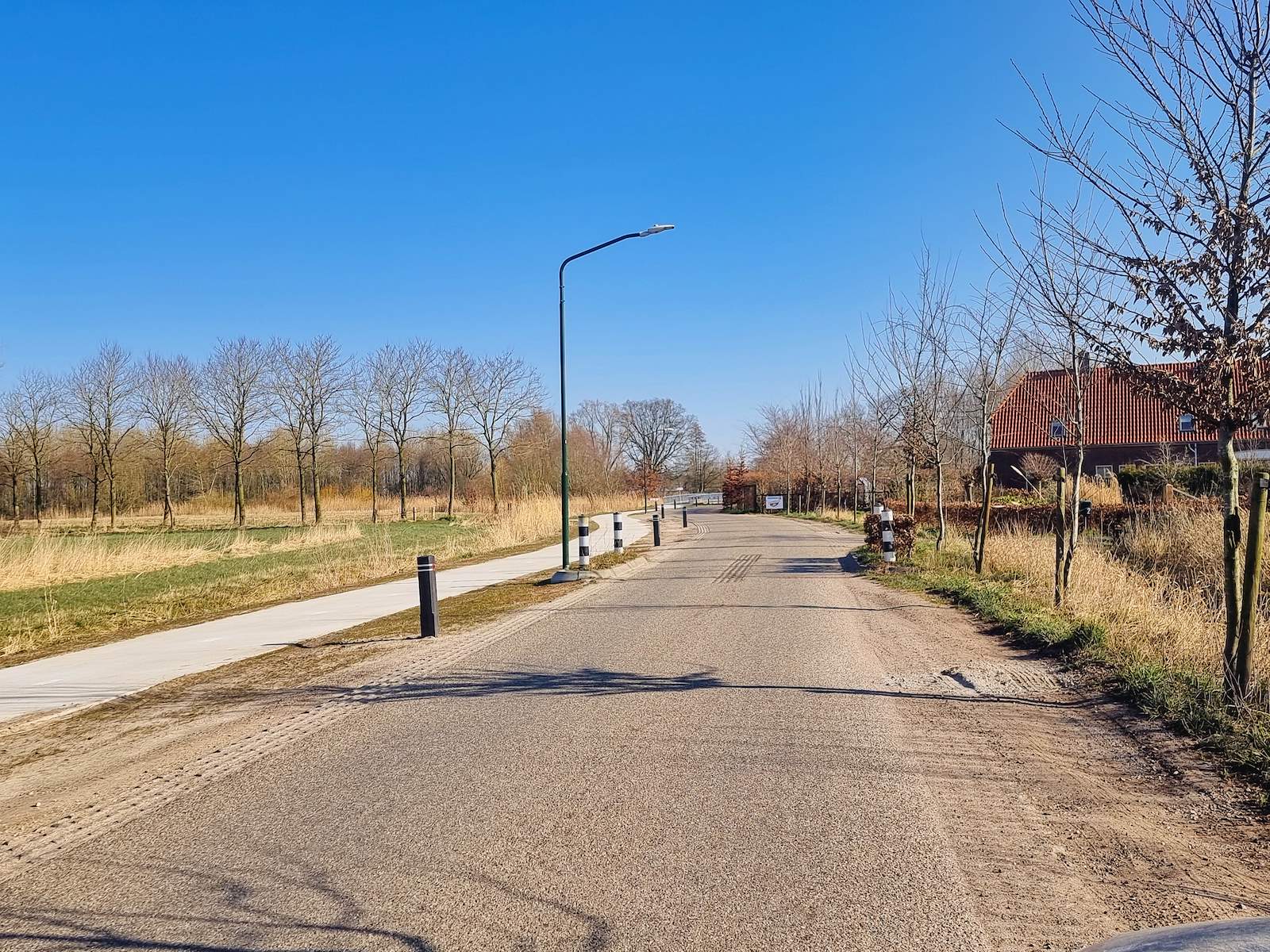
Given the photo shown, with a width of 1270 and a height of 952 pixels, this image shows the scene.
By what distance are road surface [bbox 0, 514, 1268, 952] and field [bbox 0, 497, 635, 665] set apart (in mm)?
8368

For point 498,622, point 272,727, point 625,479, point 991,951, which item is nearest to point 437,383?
point 625,479

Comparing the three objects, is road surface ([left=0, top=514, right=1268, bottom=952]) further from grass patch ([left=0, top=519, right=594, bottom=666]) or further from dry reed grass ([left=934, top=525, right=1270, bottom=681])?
grass patch ([left=0, top=519, right=594, bottom=666])

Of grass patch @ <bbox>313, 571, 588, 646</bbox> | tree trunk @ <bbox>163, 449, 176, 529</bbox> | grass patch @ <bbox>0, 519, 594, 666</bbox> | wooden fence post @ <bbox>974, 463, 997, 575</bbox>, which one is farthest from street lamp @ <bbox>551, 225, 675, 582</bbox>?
tree trunk @ <bbox>163, 449, 176, 529</bbox>

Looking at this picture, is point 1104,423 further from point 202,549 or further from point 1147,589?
point 202,549

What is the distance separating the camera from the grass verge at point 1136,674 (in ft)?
16.9

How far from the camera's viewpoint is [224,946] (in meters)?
3.18

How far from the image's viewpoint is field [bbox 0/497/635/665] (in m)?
14.9

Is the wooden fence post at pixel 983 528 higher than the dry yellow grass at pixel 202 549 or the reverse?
higher

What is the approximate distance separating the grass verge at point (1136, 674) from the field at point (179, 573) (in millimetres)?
12054

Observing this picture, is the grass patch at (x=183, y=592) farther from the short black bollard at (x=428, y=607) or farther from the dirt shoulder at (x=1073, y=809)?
the dirt shoulder at (x=1073, y=809)

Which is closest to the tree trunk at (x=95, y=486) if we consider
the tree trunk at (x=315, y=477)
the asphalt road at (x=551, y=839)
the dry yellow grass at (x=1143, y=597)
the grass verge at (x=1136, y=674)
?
the tree trunk at (x=315, y=477)

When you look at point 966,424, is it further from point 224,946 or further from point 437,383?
point 437,383

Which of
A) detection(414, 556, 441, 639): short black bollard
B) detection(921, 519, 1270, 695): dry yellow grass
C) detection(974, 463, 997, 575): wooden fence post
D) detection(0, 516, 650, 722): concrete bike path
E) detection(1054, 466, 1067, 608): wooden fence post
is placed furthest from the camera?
detection(974, 463, 997, 575): wooden fence post

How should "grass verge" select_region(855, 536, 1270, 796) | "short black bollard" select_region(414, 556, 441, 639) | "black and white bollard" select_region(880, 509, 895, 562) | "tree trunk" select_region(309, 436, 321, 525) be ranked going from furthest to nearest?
"tree trunk" select_region(309, 436, 321, 525) < "black and white bollard" select_region(880, 509, 895, 562) < "short black bollard" select_region(414, 556, 441, 639) < "grass verge" select_region(855, 536, 1270, 796)
